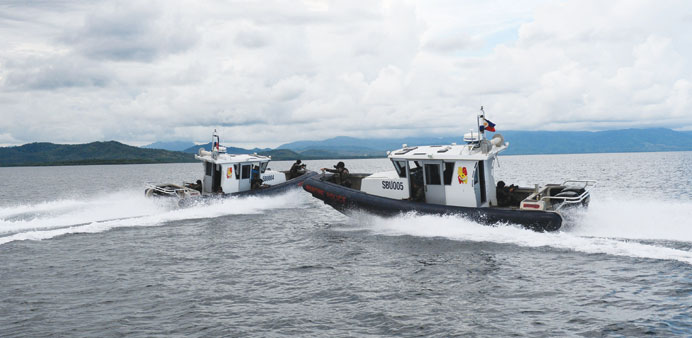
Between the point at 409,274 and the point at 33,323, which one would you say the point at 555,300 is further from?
the point at 33,323

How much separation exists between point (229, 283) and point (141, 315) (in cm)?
256

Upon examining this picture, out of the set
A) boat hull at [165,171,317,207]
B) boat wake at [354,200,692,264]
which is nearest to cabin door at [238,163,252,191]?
boat hull at [165,171,317,207]

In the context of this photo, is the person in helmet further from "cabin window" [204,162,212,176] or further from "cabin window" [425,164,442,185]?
"cabin window" [204,162,212,176]

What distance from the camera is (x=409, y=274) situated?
12.6 metres

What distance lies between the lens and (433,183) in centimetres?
1809

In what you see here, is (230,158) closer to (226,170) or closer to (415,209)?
(226,170)

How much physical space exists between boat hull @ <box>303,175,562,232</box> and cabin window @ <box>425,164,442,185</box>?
930 mm

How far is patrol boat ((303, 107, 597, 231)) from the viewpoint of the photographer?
16766 millimetres

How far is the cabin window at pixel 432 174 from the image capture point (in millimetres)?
17875

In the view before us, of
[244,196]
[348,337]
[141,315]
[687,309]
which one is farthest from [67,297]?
[244,196]

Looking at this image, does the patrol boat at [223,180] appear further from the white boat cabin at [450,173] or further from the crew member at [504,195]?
the crew member at [504,195]

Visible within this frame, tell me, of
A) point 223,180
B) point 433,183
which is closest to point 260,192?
point 223,180

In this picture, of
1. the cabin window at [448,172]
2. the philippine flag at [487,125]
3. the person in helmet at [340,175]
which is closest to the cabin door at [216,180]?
the person in helmet at [340,175]

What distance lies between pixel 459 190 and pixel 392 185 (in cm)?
277
